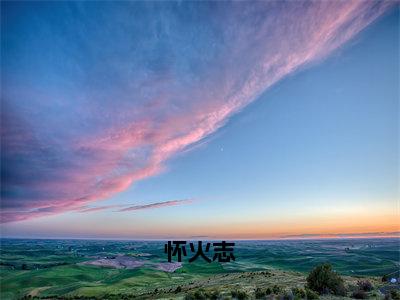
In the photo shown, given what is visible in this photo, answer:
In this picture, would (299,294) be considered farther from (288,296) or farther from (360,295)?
(360,295)

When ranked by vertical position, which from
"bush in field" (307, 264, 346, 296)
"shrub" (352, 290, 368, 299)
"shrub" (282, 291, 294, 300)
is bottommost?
"shrub" (352, 290, 368, 299)

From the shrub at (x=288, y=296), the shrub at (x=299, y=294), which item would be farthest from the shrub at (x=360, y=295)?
the shrub at (x=288, y=296)

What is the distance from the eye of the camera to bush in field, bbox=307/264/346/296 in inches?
1383

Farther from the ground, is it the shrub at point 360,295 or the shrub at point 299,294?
the shrub at point 299,294

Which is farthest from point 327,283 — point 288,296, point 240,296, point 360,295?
point 240,296

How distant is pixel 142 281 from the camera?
4855 inches

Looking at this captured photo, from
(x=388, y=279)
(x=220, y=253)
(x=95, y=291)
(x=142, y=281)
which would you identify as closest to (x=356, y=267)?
(x=142, y=281)

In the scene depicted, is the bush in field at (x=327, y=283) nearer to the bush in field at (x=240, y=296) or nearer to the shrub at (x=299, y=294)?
the shrub at (x=299, y=294)

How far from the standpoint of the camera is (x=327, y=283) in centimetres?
3575

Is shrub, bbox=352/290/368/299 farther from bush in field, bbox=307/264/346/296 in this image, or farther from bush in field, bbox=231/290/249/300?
bush in field, bbox=231/290/249/300

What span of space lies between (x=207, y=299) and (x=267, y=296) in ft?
18.8

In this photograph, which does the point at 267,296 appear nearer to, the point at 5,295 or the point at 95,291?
the point at 95,291

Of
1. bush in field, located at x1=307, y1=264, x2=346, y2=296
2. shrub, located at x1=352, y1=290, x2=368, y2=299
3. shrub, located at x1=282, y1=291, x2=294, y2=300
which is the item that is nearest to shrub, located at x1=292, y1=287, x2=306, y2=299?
shrub, located at x1=282, y1=291, x2=294, y2=300

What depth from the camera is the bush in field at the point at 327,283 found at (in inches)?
1383
